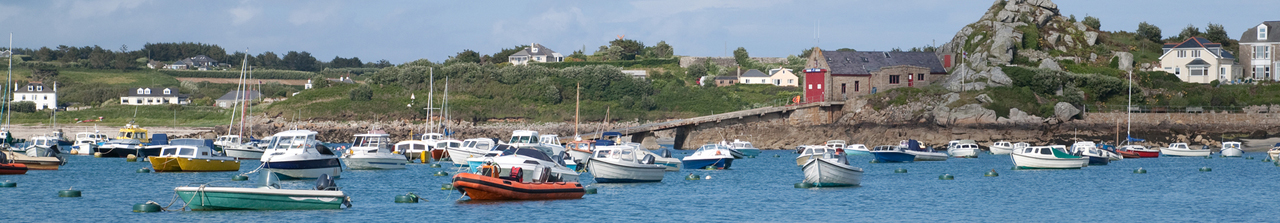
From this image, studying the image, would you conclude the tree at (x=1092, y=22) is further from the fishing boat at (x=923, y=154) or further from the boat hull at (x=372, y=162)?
the boat hull at (x=372, y=162)

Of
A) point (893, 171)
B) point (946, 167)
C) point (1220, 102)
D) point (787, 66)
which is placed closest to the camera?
point (893, 171)

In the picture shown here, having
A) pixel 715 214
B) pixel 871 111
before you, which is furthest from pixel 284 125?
pixel 715 214

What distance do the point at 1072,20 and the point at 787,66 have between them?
5749 centimetres

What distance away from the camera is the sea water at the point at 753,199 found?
1273 inches

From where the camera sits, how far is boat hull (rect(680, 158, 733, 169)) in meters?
57.9

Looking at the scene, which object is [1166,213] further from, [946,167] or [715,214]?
[946,167]

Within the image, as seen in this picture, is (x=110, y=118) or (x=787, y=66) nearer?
(x=110, y=118)

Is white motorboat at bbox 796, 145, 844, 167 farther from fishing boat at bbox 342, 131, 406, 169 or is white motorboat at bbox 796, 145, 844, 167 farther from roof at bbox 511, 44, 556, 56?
roof at bbox 511, 44, 556, 56

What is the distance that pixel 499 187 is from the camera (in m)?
33.4

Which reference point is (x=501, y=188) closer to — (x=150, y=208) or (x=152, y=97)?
(x=150, y=208)

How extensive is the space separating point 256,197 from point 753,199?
682 inches

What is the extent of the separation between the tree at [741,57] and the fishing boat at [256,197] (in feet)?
463

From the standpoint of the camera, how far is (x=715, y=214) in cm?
3419

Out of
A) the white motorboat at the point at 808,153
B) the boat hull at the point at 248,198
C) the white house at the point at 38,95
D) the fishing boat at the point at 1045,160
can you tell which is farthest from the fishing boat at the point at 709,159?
the white house at the point at 38,95
